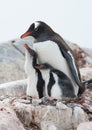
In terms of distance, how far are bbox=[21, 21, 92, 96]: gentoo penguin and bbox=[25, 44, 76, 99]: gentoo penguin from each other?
3.5 inches

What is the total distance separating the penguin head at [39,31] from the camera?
25.1 feet

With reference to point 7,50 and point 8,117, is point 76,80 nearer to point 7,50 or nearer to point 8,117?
point 8,117

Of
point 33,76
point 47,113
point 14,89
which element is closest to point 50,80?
point 33,76

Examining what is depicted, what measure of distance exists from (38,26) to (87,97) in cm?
122

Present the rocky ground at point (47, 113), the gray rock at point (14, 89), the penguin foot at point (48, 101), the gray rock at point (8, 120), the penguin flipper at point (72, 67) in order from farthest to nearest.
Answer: the gray rock at point (14, 89) → the penguin flipper at point (72, 67) → the penguin foot at point (48, 101) → the rocky ground at point (47, 113) → the gray rock at point (8, 120)

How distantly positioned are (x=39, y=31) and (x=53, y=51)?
0.44 meters

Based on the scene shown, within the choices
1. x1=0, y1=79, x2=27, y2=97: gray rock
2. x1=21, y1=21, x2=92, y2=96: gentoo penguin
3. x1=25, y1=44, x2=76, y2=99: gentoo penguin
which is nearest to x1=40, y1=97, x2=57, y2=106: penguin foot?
x1=25, y1=44, x2=76, y2=99: gentoo penguin

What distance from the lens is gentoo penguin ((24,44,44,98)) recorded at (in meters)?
7.42

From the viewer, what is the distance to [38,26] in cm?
770

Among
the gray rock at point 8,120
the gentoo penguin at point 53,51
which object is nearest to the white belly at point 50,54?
the gentoo penguin at point 53,51

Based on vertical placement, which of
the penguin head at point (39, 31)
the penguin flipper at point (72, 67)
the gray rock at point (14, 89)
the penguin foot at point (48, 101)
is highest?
the penguin head at point (39, 31)

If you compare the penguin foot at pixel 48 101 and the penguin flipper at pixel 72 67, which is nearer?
the penguin foot at pixel 48 101

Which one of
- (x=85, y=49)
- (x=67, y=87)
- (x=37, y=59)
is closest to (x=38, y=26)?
(x=37, y=59)

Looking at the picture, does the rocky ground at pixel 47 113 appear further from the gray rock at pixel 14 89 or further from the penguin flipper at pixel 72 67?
the gray rock at pixel 14 89
